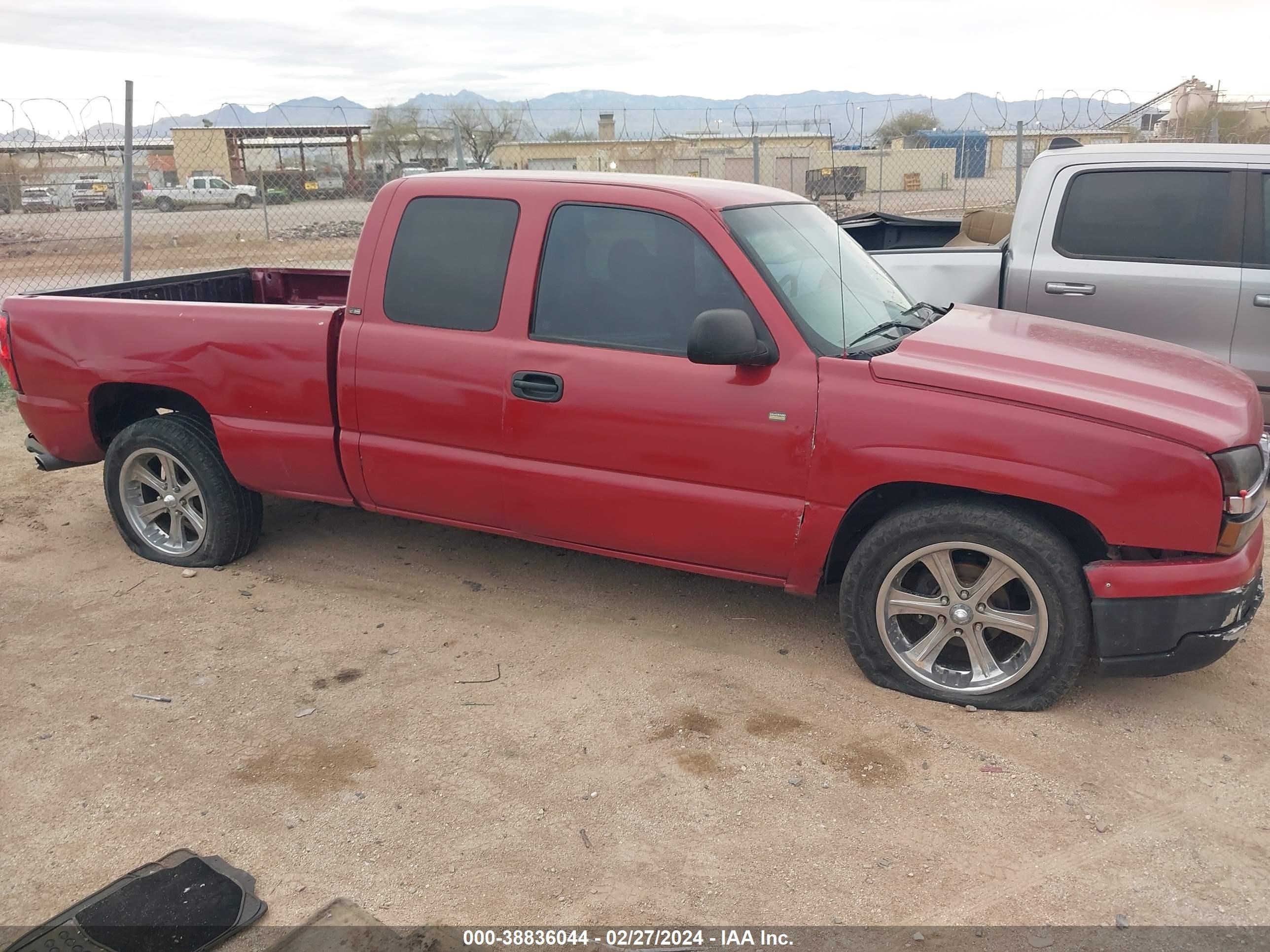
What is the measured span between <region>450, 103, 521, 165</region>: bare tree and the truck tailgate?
40.9 feet

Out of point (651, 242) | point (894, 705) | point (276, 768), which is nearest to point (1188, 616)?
point (894, 705)

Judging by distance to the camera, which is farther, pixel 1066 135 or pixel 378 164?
pixel 378 164

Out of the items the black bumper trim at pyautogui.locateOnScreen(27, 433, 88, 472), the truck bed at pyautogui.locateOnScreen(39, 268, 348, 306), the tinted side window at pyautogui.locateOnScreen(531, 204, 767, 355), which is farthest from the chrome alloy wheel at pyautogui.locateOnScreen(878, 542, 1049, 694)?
the black bumper trim at pyautogui.locateOnScreen(27, 433, 88, 472)

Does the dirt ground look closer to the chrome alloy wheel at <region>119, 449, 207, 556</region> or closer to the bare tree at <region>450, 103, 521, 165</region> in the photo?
the chrome alloy wheel at <region>119, 449, 207, 556</region>

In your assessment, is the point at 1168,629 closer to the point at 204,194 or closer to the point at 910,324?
the point at 910,324

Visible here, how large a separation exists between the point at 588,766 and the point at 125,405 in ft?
11.1

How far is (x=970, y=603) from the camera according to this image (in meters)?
3.69

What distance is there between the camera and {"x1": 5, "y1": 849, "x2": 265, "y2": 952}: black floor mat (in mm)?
2686

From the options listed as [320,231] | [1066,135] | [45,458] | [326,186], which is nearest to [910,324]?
[45,458]

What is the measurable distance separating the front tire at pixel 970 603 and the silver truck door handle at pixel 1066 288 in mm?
2850

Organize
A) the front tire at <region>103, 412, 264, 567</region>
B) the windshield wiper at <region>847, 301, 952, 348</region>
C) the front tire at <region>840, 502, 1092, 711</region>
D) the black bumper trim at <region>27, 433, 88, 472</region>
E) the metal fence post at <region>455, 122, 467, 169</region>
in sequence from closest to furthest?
the front tire at <region>840, 502, 1092, 711</region> < the windshield wiper at <region>847, 301, 952, 348</region> < the front tire at <region>103, 412, 264, 567</region> < the black bumper trim at <region>27, 433, 88, 472</region> < the metal fence post at <region>455, 122, 467, 169</region>

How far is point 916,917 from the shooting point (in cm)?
276

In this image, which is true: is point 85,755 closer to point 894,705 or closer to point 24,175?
point 894,705

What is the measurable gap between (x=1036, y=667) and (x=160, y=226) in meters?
25.3
